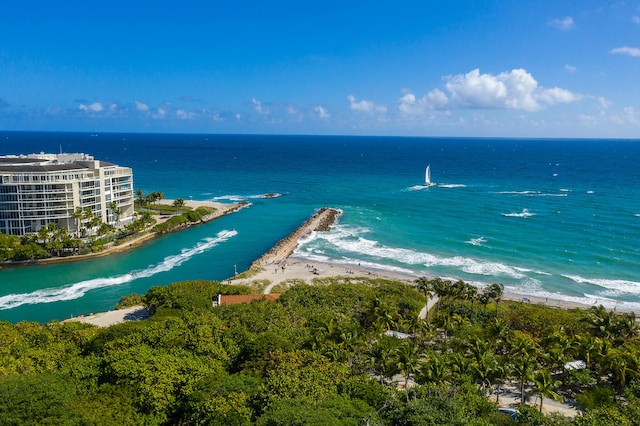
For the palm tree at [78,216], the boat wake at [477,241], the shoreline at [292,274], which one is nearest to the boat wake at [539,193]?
the boat wake at [477,241]

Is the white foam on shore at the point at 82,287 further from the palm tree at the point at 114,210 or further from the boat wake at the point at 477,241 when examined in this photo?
the boat wake at the point at 477,241

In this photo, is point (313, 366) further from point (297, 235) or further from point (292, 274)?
point (297, 235)

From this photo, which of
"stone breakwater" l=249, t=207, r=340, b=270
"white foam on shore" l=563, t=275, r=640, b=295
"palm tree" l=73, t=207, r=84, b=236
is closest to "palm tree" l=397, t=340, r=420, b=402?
"stone breakwater" l=249, t=207, r=340, b=270

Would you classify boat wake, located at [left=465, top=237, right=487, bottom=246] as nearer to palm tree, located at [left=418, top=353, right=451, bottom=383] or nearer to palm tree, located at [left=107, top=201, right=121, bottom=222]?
palm tree, located at [left=418, top=353, right=451, bottom=383]

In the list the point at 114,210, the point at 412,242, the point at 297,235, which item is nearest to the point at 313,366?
the point at 412,242

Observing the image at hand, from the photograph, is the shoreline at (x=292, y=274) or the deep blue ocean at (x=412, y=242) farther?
the deep blue ocean at (x=412, y=242)

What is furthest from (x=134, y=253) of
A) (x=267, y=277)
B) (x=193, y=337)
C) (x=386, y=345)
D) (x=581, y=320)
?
(x=581, y=320)
